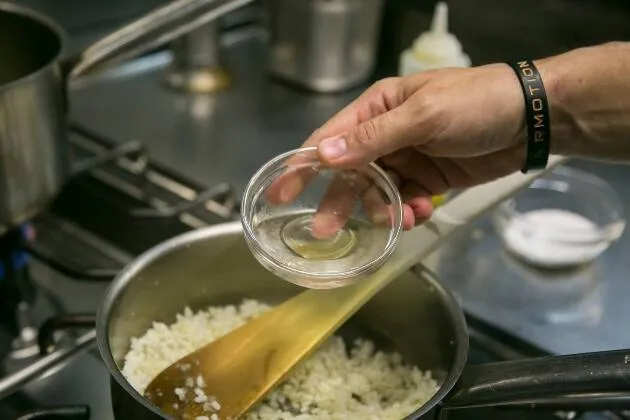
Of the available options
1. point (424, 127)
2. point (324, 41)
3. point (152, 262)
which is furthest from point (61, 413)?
point (324, 41)

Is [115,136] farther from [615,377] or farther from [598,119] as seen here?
[615,377]

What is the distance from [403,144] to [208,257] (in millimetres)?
195

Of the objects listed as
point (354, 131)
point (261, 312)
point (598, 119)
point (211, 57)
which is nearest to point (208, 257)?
point (261, 312)

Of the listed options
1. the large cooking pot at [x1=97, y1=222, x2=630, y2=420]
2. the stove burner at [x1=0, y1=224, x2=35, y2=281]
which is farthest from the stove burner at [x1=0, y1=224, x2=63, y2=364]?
the large cooking pot at [x1=97, y1=222, x2=630, y2=420]

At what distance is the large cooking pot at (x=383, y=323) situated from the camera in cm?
53

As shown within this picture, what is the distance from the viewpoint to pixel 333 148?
2.05 feet

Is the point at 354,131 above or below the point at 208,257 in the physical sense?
above

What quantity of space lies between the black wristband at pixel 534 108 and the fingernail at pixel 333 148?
15cm

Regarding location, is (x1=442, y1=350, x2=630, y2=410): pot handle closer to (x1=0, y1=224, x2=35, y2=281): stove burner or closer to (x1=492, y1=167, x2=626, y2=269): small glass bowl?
(x1=492, y1=167, x2=626, y2=269): small glass bowl

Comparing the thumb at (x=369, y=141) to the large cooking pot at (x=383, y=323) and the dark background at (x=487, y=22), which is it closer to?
the large cooking pot at (x=383, y=323)

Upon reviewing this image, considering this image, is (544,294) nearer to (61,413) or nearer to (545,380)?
(545,380)

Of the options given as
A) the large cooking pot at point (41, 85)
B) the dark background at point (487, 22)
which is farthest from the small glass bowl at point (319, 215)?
the dark background at point (487, 22)

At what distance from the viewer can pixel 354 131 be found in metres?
0.63

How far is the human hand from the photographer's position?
625mm
